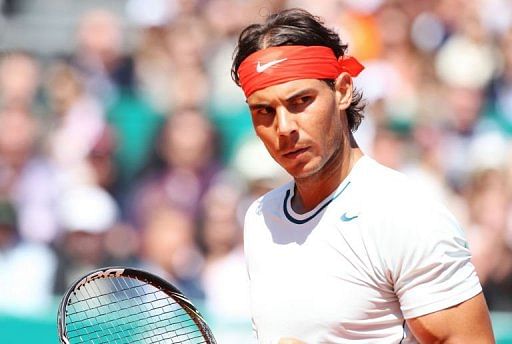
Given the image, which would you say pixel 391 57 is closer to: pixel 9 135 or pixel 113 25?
pixel 113 25

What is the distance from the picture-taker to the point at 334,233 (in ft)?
9.68

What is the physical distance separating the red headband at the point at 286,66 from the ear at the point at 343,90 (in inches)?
0.7

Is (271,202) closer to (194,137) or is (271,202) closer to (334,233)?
(334,233)

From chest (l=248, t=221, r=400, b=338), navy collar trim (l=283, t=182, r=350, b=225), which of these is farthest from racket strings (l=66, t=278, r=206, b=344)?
navy collar trim (l=283, t=182, r=350, b=225)

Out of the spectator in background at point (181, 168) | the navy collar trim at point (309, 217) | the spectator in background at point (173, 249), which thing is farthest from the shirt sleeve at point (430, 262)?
the spectator in background at point (181, 168)

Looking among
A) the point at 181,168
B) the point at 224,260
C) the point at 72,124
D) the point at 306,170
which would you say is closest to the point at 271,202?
the point at 306,170

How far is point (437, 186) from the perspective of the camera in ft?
24.5

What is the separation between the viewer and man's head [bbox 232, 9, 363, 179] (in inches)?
116

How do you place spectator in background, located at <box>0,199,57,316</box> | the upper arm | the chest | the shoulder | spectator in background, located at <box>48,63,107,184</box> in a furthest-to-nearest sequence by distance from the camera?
spectator in background, located at <box>48,63,107,184</box> → spectator in background, located at <box>0,199,57,316</box> → the shoulder → the chest → the upper arm

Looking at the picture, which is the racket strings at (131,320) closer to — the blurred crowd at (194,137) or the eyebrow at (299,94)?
the eyebrow at (299,94)

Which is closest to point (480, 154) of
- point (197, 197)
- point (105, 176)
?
point (197, 197)

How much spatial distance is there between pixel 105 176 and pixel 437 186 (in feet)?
7.96

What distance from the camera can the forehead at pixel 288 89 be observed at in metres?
2.96

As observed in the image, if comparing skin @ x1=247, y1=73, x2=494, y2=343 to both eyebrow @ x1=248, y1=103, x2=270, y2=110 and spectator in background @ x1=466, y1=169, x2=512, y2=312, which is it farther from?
spectator in background @ x1=466, y1=169, x2=512, y2=312
